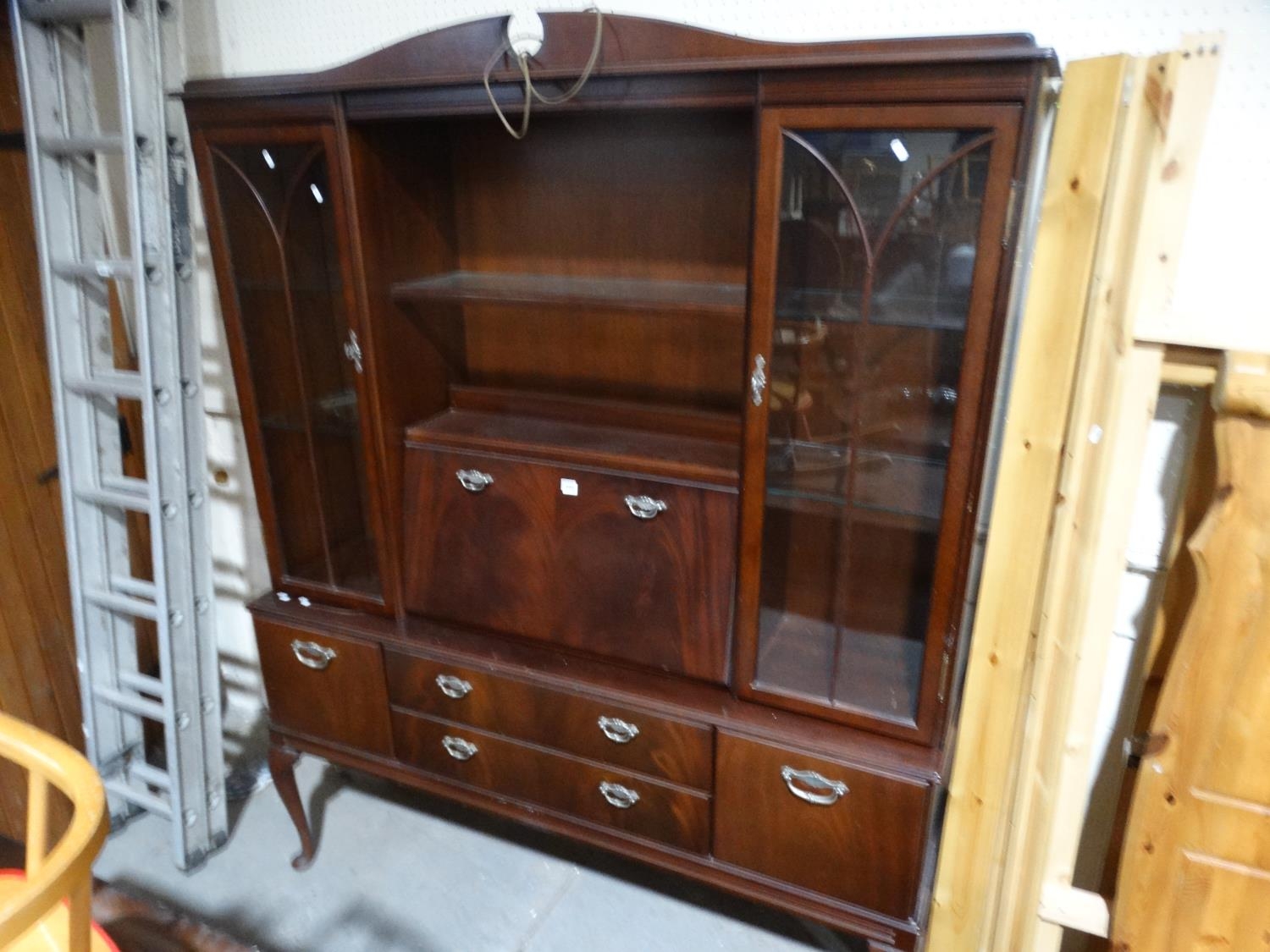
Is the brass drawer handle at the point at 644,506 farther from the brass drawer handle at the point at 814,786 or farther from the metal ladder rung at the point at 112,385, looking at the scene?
the metal ladder rung at the point at 112,385

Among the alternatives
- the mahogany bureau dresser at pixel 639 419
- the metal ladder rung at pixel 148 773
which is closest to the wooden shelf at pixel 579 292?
the mahogany bureau dresser at pixel 639 419

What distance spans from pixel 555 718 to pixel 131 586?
103 centimetres

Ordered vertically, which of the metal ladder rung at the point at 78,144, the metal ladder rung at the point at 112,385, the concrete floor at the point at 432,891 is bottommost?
the concrete floor at the point at 432,891

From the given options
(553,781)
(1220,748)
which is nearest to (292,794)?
(553,781)

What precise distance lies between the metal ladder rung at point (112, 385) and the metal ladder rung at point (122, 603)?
443mm

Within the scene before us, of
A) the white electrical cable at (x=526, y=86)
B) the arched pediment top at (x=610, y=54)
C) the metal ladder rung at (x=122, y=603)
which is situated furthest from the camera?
the metal ladder rung at (x=122, y=603)

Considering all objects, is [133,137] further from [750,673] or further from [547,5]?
[750,673]

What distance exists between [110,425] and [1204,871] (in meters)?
2.22

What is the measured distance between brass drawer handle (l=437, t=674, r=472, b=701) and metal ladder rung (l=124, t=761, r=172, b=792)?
2.47 ft

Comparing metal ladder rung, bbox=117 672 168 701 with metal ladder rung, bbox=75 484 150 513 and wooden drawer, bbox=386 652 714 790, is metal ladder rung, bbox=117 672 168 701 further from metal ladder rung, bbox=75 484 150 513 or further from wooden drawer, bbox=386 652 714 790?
wooden drawer, bbox=386 652 714 790

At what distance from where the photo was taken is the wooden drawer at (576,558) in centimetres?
142

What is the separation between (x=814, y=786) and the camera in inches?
52.9

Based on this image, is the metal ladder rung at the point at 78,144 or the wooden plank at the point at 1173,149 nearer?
the wooden plank at the point at 1173,149

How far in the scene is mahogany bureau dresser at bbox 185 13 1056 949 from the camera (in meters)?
1.14
